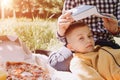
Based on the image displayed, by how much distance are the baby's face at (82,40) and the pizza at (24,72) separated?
185 millimetres

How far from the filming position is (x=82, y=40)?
1.45m

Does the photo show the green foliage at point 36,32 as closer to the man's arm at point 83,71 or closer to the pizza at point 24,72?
the pizza at point 24,72

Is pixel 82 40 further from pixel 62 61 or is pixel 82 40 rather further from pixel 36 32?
pixel 36 32

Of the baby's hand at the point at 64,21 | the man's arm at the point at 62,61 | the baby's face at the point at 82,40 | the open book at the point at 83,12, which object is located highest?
the open book at the point at 83,12

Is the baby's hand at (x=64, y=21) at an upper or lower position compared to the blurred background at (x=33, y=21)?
upper

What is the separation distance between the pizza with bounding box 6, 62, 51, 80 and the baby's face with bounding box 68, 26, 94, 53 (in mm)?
185

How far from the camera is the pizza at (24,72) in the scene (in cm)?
139

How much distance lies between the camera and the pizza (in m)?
1.39

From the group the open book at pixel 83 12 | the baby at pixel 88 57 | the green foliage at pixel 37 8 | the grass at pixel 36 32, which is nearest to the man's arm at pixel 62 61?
the baby at pixel 88 57

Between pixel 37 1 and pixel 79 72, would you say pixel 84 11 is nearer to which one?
pixel 79 72

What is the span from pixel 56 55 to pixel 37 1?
587mm

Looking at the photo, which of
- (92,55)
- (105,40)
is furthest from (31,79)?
(105,40)

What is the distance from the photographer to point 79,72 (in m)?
1.37

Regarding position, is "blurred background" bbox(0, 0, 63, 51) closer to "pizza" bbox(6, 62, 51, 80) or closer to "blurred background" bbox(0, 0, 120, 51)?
"blurred background" bbox(0, 0, 120, 51)
